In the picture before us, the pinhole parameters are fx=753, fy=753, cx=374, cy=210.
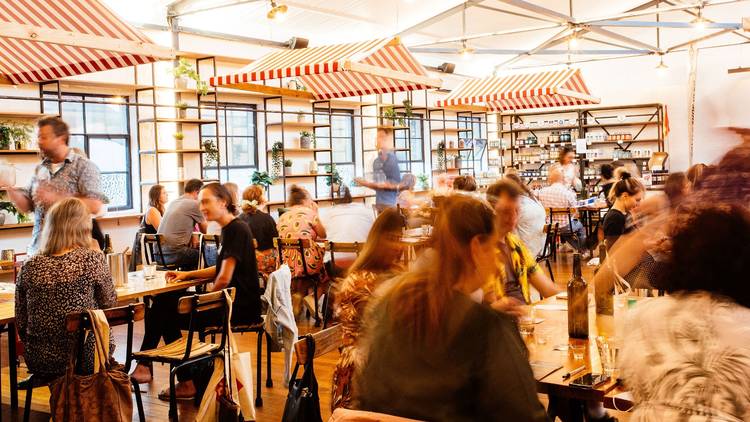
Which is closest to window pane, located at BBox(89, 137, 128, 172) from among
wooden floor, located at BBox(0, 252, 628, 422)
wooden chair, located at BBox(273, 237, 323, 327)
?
wooden floor, located at BBox(0, 252, 628, 422)

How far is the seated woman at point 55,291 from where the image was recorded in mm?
3820

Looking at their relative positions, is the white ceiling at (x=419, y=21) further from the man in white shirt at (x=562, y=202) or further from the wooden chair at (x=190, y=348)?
the wooden chair at (x=190, y=348)

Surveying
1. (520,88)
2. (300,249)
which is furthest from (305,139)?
(300,249)

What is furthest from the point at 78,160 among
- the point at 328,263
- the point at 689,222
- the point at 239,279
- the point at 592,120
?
the point at 592,120

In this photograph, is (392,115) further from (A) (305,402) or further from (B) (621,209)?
(A) (305,402)

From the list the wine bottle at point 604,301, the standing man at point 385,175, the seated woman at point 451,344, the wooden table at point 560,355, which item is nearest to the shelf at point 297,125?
the standing man at point 385,175

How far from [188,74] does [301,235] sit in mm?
4223

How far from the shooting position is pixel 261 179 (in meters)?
11.2

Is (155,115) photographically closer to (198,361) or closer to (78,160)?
(78,160)

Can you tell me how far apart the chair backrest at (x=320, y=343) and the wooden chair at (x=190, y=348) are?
4.09 feet

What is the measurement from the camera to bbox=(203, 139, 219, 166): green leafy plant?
10.6 meters

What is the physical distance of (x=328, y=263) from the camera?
6.98 metres

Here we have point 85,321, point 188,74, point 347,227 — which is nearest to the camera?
point 85,321

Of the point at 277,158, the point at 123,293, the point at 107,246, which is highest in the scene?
the point at 277,158
